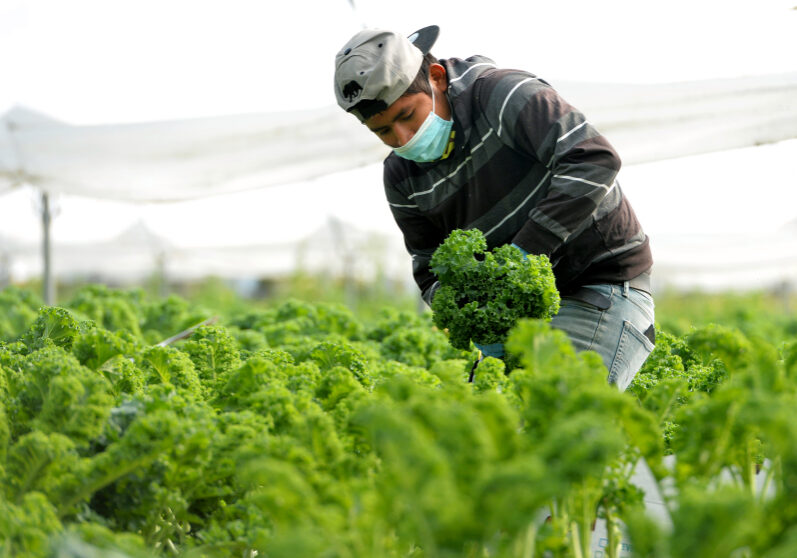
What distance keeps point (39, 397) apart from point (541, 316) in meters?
1.31

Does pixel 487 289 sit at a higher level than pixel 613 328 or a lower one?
higher

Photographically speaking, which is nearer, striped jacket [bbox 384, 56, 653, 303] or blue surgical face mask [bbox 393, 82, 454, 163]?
striped jacket [bbox 384, 56, 653, 303]


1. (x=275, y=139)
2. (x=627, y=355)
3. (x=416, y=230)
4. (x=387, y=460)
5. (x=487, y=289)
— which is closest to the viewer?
(x=387, y=460)

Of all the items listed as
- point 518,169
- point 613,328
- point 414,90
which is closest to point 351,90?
point 414,90

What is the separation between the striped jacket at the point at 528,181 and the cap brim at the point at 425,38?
9 centimetres

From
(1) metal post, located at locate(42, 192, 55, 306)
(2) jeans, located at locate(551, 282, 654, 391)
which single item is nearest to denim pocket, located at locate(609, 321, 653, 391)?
(2) jeans, located at locate(551, 282, 654, 391)

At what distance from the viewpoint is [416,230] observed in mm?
2994

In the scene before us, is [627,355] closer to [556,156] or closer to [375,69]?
[556,156]

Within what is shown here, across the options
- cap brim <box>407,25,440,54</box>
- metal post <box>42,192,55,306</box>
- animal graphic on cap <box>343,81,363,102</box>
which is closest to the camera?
animal graphic on cap <box>343,81,363,102</box>

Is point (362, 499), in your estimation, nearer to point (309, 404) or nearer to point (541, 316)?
point (309, 404)

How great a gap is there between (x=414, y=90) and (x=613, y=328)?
1.04m

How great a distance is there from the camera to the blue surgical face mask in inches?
100.0

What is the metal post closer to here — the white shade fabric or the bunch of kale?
the white shade fabric

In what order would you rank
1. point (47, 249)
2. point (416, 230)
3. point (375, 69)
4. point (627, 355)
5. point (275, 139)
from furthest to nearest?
1. point (47, 249)
2. point (275, 139)
3. point (416, 230)
4. point (627, 355)
5. point (375, 69)
